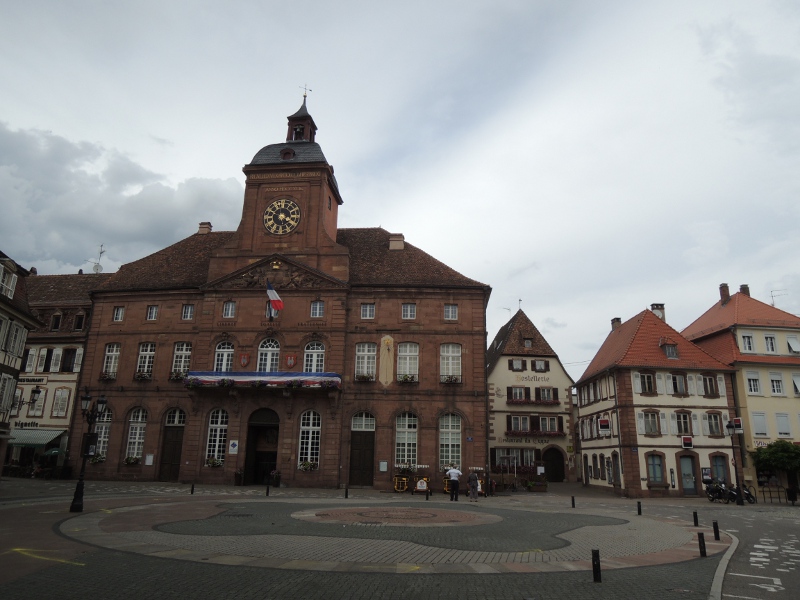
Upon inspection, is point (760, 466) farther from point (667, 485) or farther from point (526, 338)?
point (526, 338)

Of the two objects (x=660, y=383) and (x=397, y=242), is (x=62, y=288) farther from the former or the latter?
(x=660, y=383)

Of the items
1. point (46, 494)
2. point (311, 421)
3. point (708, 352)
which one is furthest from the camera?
point (708, 352)

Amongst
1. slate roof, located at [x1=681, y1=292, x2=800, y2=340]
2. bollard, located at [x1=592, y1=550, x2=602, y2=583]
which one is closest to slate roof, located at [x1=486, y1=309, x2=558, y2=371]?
slate roof, located at [x1=681, y1=292, x2=800, y2=340]

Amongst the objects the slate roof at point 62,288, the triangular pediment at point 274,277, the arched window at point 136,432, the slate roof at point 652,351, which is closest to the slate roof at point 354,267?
the triangular pediment at point 274,277

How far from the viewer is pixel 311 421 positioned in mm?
37969

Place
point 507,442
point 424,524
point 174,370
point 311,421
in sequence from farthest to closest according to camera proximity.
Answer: point 507,442
point 174,370
point 311,421
point 424,524

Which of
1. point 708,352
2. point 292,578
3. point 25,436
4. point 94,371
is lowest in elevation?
point 292,578

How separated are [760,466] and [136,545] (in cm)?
4067

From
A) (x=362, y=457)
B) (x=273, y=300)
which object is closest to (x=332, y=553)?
(x=362, y=457)

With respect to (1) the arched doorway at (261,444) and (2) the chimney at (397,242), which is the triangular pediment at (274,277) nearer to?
(2) the chimney at (397,242)

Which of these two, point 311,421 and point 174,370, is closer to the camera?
point 311,421

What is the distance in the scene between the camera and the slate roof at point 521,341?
56812 millimetres

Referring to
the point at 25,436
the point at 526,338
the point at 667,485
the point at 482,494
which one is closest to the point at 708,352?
the point at 667,485

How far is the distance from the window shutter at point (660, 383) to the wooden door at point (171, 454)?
33057 millimetres
